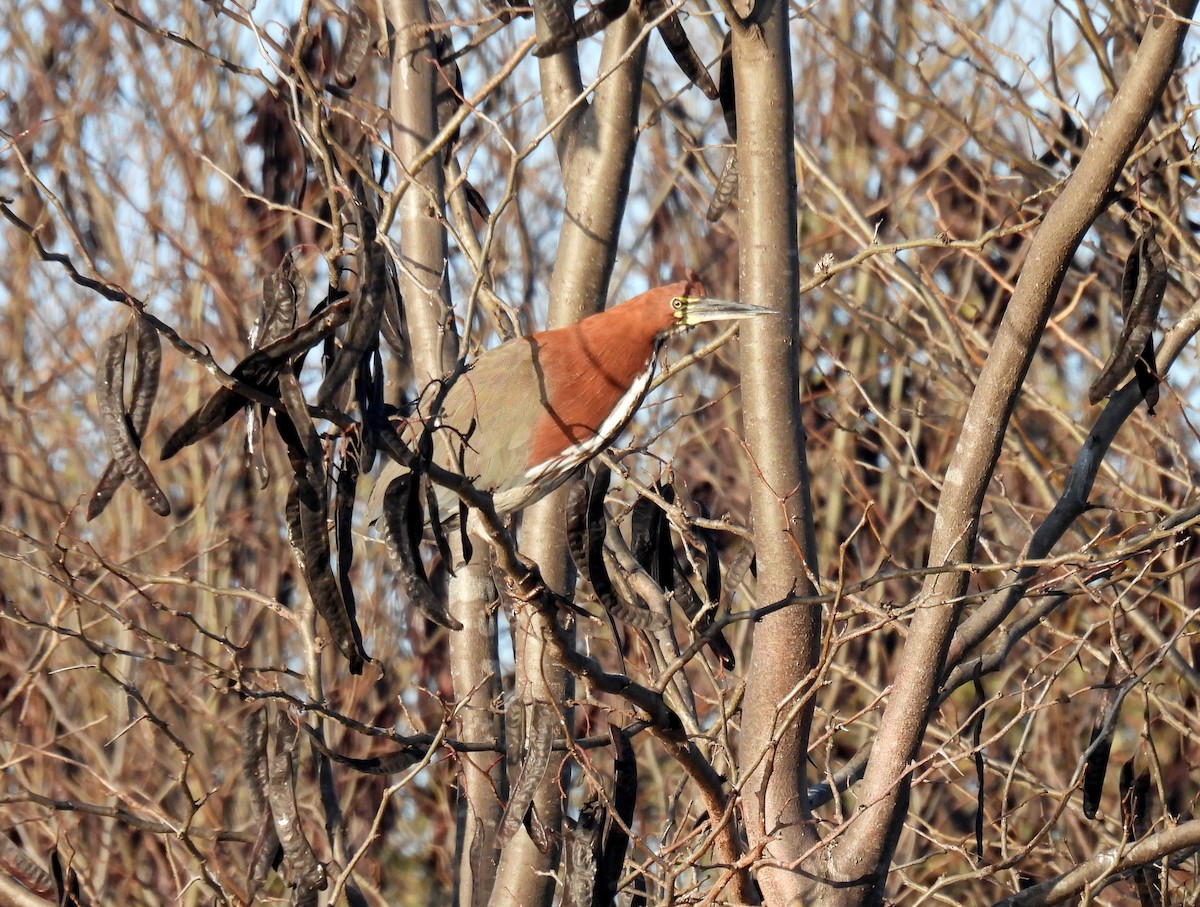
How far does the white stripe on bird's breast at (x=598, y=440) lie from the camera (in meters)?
4.76

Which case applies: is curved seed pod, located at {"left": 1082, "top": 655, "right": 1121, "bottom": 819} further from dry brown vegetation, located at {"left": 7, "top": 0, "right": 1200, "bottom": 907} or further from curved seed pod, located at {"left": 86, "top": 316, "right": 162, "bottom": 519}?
curved seed pod, located at {"left": 86, "top": 316, "right": 162, "bottom": 519}

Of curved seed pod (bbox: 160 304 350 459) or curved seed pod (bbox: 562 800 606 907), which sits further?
curved seed pod (bbox: 562 800 606 907)

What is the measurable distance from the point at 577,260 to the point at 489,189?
361 cm

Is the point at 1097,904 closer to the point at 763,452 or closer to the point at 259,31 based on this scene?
the point at 763,452

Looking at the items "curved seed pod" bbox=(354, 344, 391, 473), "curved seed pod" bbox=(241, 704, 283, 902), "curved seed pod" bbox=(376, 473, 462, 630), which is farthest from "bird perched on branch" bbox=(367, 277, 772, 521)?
"curved seed pod" bbox=(354, 344, 391, 473)

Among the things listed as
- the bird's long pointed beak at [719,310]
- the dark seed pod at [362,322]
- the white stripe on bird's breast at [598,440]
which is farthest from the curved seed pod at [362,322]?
the white stripe on bird's breast at [598,440]

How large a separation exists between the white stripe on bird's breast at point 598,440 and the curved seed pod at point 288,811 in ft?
5.93

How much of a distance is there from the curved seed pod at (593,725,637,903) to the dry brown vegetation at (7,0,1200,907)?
1 cm

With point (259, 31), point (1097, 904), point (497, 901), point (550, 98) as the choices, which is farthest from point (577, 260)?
point (1097, 904)

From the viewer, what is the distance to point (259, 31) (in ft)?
13.8

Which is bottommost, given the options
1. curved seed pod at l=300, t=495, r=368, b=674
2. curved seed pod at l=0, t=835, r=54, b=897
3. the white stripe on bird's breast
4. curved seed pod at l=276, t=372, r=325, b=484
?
curved seed pod at l=0, t=835, r=54, b=897

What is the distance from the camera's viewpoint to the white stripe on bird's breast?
4.76 metres

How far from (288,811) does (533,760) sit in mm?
565

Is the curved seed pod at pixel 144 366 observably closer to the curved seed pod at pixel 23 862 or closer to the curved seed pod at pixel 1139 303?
the curved seed pod at pixel 23 862
